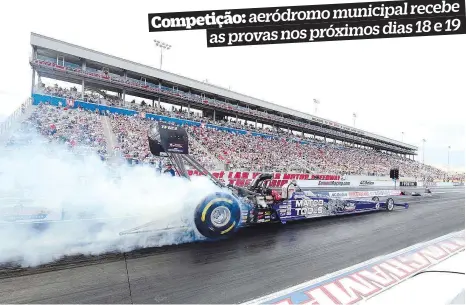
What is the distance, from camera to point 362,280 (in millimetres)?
4539

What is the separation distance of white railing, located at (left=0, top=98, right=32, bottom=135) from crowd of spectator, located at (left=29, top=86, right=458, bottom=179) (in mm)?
1144

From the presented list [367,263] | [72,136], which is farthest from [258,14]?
[72,136]

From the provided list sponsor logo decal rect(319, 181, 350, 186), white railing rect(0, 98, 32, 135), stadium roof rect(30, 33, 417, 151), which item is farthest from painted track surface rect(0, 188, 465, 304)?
stadium roof rect(30, 33, 417, 151)

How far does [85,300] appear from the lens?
3.58 m

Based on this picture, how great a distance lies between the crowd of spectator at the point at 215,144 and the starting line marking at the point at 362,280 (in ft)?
43.8

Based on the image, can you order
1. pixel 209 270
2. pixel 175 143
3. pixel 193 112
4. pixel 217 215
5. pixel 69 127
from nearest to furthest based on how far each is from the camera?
1. pixel 209 270
2. pixel 217 215
3. pixel 175 143
4. pixel 69 127
5. pixel 193 112

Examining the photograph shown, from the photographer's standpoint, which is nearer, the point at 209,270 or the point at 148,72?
the point at 209,270

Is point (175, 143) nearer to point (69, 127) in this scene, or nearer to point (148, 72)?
point (69, 127)

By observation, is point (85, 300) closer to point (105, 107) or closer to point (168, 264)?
point (168, 264)

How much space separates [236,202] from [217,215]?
56 cm

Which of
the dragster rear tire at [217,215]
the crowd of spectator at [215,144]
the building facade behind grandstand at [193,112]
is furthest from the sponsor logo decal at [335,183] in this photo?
the dragster rear tire at [217,215]

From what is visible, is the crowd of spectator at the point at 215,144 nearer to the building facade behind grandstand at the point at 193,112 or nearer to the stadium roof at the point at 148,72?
the building facade behind grandstand at the point at 193,112

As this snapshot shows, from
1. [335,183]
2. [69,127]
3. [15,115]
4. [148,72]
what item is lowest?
[335,183]

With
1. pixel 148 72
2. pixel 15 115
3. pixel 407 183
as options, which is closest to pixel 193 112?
pixel 148 72
